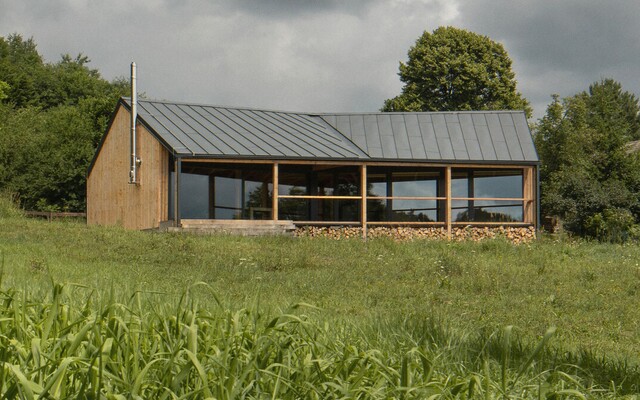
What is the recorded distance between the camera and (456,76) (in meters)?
41.9

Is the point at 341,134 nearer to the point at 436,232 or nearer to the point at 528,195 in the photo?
the point at 436,232

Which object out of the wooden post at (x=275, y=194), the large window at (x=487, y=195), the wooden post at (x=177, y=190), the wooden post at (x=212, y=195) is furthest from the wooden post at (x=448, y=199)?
the wooden post at (x=177, y=190)

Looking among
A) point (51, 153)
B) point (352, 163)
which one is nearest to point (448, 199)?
point (352, 163)

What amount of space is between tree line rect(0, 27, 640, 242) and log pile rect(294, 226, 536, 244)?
2.59 m

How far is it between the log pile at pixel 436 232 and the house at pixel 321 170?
1.01 feet

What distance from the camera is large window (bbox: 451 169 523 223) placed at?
24359 millimetres

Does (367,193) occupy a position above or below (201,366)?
above

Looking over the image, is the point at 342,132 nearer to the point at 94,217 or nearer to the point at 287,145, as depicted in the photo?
the point at 287,145

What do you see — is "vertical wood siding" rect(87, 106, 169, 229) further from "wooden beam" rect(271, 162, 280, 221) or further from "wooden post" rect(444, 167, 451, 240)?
"wooden post" rect(444, 167, 451, 240)

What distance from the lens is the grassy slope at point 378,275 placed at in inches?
329

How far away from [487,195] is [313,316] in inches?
751

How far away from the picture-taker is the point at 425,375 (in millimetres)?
3506

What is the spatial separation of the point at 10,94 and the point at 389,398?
48629 millimetres

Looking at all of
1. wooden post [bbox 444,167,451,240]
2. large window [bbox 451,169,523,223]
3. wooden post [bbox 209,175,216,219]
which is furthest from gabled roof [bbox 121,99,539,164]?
wooden post [bbox 209,175,216,219]
